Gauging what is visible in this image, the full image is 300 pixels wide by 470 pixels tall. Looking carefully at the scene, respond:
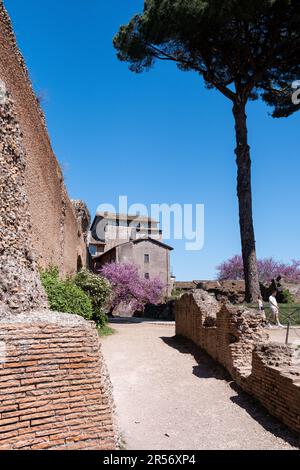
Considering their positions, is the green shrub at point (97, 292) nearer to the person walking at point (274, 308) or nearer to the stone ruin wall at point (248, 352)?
the stone ruin wall at point (248, 352)

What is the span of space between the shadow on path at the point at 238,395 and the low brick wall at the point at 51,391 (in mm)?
2701

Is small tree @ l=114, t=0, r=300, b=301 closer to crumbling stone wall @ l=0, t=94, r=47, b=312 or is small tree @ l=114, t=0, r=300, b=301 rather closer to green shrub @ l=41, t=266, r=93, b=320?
green shrub @ l=41, t=266, r=93, b=320

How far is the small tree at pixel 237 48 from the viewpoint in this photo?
18.4 m

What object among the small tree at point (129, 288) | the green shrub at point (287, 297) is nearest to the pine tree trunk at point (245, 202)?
the green shrub at point (287, 297)

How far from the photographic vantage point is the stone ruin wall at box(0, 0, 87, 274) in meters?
8.75

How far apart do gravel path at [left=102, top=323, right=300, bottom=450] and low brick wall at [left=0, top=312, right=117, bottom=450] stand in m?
1.29

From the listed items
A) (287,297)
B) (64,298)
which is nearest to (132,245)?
(287,297)

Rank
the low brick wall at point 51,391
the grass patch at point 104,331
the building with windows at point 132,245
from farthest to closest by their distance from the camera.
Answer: the building with windows at point 132,245, the grass patch at point 104,331, the low brick wall at point 51,391

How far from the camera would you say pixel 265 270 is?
45.2 m

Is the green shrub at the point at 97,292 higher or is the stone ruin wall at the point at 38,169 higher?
the stone ruin wall at the point at 38,169

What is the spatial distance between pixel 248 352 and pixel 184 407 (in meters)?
2.34

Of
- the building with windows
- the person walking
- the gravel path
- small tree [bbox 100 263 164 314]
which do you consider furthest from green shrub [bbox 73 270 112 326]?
the building with windows
